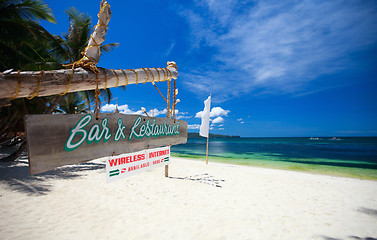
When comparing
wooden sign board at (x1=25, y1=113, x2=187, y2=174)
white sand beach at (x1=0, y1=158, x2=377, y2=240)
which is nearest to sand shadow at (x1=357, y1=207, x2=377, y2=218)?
white sand beach at (x1=0, y1=158, x2=377, y2=240)

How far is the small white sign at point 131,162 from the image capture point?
9.08ft

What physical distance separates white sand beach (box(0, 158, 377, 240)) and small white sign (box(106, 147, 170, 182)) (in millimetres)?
1295

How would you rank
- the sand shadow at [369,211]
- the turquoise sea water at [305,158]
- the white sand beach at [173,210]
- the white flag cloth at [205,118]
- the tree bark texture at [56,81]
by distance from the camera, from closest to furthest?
the tree bark texture at [56,81]
the white sand beach at [173,210]
the sand shadow at [369,211]
the white flag cloth at [205,118]
the turquoise sea water at [305,158]

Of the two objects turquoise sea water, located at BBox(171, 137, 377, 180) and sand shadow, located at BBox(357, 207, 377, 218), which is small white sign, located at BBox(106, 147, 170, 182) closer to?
sand shadow, located at BBox(357, 207, 377, 218)

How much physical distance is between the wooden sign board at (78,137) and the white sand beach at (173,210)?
6.52 feet

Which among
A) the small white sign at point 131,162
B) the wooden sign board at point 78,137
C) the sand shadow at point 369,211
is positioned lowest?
the sand shadow at point 369,211

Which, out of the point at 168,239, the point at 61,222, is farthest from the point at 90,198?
the point at 168,239

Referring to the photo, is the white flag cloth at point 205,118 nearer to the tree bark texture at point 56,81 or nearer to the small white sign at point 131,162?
the small white sign at point 131,162

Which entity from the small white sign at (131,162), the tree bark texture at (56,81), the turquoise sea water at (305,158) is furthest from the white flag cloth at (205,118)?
the turquoise sea water at (305,158)

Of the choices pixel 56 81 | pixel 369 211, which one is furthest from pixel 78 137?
pixel 369 211

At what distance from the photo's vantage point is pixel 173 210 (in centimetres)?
436

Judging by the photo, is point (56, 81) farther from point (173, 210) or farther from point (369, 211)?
point (369, 211)

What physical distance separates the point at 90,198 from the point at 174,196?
240 cm

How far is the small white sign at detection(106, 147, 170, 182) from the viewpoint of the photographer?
9.08 ft
